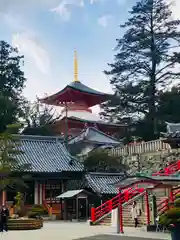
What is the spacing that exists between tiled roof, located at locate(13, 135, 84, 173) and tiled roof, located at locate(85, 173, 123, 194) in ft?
7.37

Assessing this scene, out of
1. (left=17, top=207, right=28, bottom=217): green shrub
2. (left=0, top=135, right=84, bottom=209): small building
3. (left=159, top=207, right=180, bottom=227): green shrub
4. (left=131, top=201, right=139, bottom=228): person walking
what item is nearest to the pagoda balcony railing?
(left=0, top=135, right=84, bottom=209): small building

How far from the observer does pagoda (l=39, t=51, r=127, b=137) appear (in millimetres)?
58000

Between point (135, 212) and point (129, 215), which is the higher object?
point (135, 212)

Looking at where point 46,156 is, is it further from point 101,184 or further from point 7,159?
point 7,159

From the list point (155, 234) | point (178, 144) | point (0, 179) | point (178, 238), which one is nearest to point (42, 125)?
point (0, 179)

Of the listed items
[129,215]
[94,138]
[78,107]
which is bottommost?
[129,215]

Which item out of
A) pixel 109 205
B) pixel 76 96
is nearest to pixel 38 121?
pixel 76 96

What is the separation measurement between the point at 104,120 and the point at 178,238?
4473cm

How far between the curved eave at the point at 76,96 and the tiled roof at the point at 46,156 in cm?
1946

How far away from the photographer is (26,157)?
37.2 meters

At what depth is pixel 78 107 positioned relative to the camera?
207 feet

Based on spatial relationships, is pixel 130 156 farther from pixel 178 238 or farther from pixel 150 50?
pixel 178 238

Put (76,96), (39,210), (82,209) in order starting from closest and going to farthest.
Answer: (39,210) → (82,209) → (76,96)

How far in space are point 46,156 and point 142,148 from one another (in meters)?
8.36
